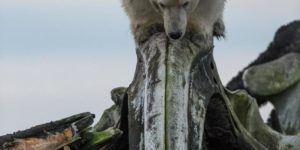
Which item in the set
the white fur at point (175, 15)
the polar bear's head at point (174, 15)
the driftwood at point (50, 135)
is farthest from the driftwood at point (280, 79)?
the driftwood at point (50, 135)

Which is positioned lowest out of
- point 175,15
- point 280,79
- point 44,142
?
point 44,142

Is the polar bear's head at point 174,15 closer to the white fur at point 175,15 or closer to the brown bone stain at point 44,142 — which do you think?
the white fur at point 175,15

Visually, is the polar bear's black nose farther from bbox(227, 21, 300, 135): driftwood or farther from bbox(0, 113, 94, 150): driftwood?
bbox(227, 21, 300, 135): driftwood

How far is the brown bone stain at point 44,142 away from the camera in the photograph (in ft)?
Answer: 13.6

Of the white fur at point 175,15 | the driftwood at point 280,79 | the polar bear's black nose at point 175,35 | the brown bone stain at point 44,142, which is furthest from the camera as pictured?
the driftwood at point 280,79

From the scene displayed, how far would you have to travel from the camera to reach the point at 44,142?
4.15m

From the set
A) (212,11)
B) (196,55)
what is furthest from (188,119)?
(212,11)

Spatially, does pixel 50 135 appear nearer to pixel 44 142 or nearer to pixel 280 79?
pixel 44 142

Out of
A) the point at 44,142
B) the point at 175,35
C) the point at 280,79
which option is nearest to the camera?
the point at 44,142

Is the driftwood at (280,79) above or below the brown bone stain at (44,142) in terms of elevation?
above

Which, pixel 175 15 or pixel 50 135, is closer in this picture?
pixel 50 135

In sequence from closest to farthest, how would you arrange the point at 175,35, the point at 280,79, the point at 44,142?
the point at 44,142
the point at 175,35
the point at 280,79

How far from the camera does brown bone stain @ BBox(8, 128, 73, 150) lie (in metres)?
4.13

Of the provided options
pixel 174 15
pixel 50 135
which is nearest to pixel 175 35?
pixel 174 15
